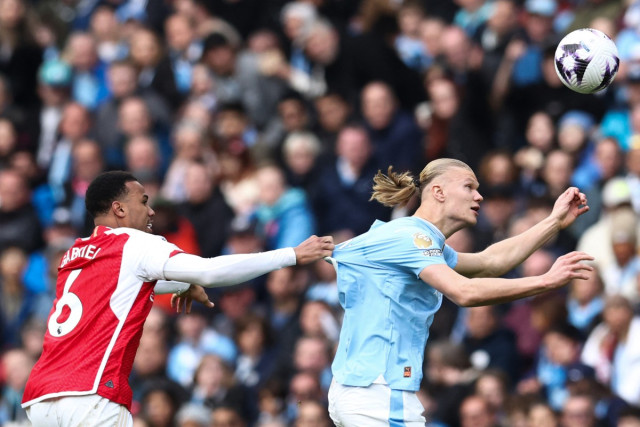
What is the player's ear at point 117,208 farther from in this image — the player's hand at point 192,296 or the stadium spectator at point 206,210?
the stadium spectator at point 206,210

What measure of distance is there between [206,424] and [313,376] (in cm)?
116

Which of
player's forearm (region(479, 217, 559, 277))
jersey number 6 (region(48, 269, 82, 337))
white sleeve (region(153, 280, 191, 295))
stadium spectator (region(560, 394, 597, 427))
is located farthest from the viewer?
stadium spectator (region(560, 394, 597, 427))

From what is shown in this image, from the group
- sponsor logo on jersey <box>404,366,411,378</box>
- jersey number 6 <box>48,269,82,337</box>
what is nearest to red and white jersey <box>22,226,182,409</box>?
jersey number 6 <box>48,269,82,337</box>

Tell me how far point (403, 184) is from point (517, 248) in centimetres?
99

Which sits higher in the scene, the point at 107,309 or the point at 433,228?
the point at 433,228

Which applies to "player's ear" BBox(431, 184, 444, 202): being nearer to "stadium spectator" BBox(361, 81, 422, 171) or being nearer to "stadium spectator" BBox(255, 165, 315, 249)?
"stadium spectator" BBox(361, 81, 422, 171)

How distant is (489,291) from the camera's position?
7977mm

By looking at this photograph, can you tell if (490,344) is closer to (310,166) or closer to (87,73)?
(310,166)

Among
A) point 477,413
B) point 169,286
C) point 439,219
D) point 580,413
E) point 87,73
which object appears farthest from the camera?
point 87,73

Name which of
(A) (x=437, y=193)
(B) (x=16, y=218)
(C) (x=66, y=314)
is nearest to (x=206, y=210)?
(B) (x=16, y=218)

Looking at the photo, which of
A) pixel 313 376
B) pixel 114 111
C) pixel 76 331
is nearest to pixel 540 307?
pixel 313 376

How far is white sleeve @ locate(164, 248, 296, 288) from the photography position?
8242mm

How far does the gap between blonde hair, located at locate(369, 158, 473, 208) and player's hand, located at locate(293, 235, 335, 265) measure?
604 millimetres

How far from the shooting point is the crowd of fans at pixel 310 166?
12547mm
